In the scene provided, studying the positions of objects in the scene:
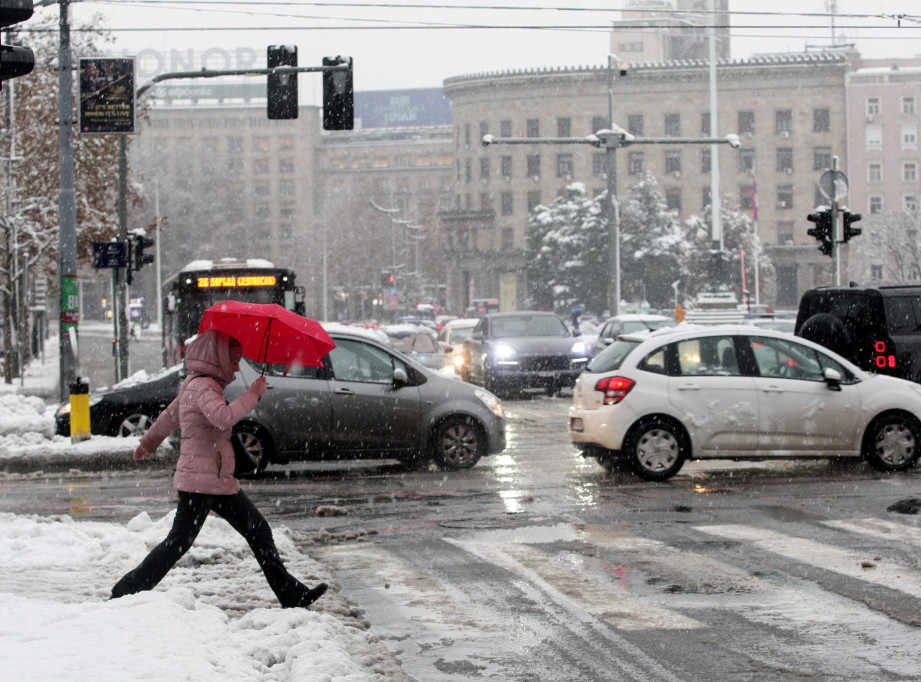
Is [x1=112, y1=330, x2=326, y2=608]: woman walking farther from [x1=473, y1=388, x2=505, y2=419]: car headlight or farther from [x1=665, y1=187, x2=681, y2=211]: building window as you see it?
[x1=665, y1=187, x2=681, y2=211]: building window

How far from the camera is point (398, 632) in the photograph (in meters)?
6.91

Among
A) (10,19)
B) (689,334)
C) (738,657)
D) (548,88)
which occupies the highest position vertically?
(548,88)

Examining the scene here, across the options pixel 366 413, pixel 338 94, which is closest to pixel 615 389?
pixel 366 413

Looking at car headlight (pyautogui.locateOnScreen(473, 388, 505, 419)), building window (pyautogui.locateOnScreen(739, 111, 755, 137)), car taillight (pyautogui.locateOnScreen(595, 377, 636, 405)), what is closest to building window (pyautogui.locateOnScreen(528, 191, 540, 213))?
building window (pyautogui.locateOnScreen(739, 111, 755, 137))

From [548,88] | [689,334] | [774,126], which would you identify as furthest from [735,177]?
[689,334]

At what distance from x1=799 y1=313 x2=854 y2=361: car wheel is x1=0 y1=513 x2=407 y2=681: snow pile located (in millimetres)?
10088

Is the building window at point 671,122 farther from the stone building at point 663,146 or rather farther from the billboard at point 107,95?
the billboard at point 107,95

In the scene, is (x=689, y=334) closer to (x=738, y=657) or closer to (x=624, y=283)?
(x=738, y=657)

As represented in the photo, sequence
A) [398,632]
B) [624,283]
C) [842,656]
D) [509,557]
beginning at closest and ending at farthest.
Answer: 1. [842,656]
2. [398,632]
3. [509,557]
4. [624,283]

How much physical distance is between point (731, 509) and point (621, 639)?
15.8 feet

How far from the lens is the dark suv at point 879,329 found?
16.5 meters

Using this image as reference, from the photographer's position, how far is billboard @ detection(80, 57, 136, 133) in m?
21.2

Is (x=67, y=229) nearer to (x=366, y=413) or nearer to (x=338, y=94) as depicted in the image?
(x=338, y=94)

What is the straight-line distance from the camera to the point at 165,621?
6004 millimetres
